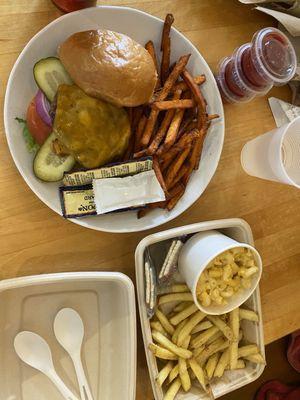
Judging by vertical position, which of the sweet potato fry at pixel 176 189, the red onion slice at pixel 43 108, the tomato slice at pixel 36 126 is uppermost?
the red onion slice at pixel 43 108

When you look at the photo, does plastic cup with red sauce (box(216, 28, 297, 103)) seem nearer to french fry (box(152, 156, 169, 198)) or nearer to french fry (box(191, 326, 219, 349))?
french fry (box(152, 156, 169, 198))

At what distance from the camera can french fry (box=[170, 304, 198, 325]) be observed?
3.96 feet

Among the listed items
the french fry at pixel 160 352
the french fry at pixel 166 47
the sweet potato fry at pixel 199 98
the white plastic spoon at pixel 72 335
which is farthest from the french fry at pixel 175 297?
the french fry at pixel 166 47

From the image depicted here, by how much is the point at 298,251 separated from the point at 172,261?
1.52 feet

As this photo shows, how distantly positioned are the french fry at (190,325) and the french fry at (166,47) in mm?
620

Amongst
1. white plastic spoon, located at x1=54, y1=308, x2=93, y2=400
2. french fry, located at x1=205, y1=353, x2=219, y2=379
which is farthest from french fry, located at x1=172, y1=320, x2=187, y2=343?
white plastic spoon, located at x1=54, y1=308, x2=93, y2=400

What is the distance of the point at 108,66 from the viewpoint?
3.46 feet

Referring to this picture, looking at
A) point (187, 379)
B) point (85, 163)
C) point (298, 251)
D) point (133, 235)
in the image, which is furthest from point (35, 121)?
point (298, 251)

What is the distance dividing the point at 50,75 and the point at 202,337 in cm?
76

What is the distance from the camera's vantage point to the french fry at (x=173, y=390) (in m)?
1.16

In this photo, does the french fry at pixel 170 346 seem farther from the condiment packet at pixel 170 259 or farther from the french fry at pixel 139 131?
the french fry at pixel 139 131

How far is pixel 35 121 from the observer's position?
1.12 m

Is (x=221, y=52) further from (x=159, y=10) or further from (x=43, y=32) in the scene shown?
(x=43, y=32)

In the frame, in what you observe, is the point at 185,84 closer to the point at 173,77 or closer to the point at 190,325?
the point at 173,77
